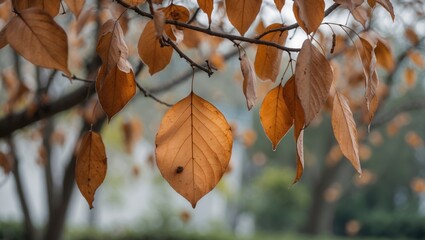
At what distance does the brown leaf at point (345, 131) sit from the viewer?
0.57m

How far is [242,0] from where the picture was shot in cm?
59

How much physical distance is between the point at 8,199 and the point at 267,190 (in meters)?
7.92

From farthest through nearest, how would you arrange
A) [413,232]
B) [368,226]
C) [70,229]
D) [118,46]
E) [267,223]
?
[267,223] → [368,226] → [413,232] → [70,229] → [118,46]

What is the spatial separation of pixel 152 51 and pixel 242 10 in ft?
0.41

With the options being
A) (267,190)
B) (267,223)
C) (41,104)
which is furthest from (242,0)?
(267,223)

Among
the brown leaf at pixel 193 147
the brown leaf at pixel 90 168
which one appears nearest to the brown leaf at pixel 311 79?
the brown leaf at pixel 193 147

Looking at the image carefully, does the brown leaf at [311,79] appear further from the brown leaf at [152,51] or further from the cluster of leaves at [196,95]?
the brown leaf at [152,51]

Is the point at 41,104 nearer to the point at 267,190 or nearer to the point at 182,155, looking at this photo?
the point at 182,155

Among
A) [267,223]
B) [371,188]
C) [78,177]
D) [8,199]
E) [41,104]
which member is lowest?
[267,223]

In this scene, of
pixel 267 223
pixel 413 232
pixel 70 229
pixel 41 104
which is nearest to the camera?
pixel 41 104

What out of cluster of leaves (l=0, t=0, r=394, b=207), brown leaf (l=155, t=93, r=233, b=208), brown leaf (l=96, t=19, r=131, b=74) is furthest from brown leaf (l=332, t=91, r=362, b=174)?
brown leaf (l=96, t=19, r=131, b=74)

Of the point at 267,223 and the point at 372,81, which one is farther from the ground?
the point at 372,81

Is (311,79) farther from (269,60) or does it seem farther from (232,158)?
(232,158)

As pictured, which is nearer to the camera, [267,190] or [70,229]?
[70,229]
